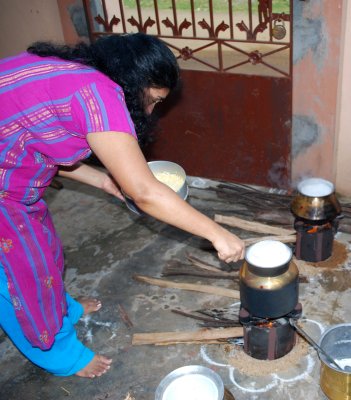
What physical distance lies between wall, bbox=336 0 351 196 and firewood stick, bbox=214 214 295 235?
2.95 ft

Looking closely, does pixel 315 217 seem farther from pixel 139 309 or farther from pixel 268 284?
pixel 139 309

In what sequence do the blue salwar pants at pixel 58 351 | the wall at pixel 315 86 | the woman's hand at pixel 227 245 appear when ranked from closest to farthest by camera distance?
the woman's hand at pixel 227 245 → the blue salwar pants at pixel 58 351 → the wall at pixel 315 86

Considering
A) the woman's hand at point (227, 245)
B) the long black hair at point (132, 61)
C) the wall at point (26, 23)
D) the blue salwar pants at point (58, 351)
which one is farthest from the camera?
the wall at point (26, 23)

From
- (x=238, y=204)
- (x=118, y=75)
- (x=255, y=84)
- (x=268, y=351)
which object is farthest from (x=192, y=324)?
(x=255, y=84)

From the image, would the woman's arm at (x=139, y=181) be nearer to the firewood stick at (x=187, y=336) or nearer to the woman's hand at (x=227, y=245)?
the woman's hand at (x=227, y=245)

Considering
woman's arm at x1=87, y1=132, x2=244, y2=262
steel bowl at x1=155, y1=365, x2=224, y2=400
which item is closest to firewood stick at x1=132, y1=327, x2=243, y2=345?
steel bowl at x1=155, y1=365, x2=224, y2=400

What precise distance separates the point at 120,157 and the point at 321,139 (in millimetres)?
2692

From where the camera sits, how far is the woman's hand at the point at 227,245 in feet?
7.80

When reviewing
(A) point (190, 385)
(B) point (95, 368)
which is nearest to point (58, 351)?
(B) point (95, 368)

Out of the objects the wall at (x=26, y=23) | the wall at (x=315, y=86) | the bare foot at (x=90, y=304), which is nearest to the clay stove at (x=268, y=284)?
the bare foot at (x=90, y=304)

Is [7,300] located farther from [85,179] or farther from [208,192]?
[208,192]

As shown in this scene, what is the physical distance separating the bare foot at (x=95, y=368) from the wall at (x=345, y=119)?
8.80 ft

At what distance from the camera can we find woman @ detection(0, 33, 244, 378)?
2.15 meters

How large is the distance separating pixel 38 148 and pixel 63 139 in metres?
0.14
